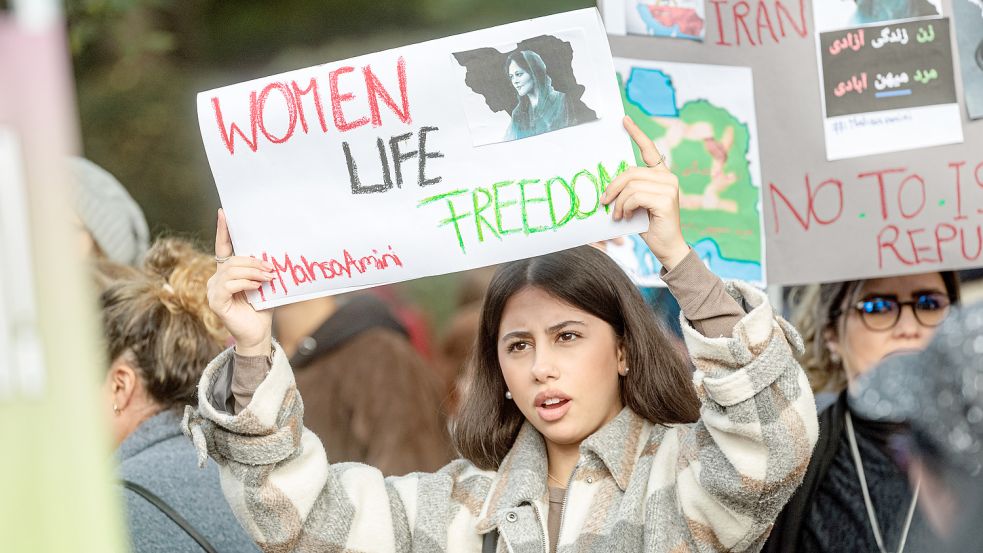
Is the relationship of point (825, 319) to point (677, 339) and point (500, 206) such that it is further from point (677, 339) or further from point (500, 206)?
point (500, 206)

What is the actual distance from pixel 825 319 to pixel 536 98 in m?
1.30

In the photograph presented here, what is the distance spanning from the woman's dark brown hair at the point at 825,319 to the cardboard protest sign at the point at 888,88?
420 millimetres

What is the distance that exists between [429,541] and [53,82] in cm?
166

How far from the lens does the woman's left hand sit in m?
2.32

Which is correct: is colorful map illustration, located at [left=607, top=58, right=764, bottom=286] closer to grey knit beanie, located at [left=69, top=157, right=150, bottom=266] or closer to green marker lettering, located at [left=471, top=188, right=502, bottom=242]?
green marker lettering, located at [left=471, top=188, right=502, bottom=242]

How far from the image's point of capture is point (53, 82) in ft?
3.38

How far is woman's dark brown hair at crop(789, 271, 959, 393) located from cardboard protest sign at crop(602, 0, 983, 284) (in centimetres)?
31

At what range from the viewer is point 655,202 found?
2.32 meters

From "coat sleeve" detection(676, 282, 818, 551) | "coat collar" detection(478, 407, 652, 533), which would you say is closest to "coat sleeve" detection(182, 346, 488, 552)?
"coat collar" detection(478, 407, 652, 533)

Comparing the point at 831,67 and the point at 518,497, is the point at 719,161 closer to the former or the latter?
the point at 831,67

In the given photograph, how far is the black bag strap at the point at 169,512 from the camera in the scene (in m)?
2.87

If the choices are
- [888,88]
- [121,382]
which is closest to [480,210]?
[888,88]

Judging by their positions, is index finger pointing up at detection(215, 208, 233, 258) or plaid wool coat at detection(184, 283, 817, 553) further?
index finger pointing up at detection(215, 208, 233, 258)

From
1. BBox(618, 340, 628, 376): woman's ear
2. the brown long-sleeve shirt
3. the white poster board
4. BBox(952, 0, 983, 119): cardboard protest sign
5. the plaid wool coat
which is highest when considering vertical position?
BBox(952, 0, 983, 119): cardboard protest sign
